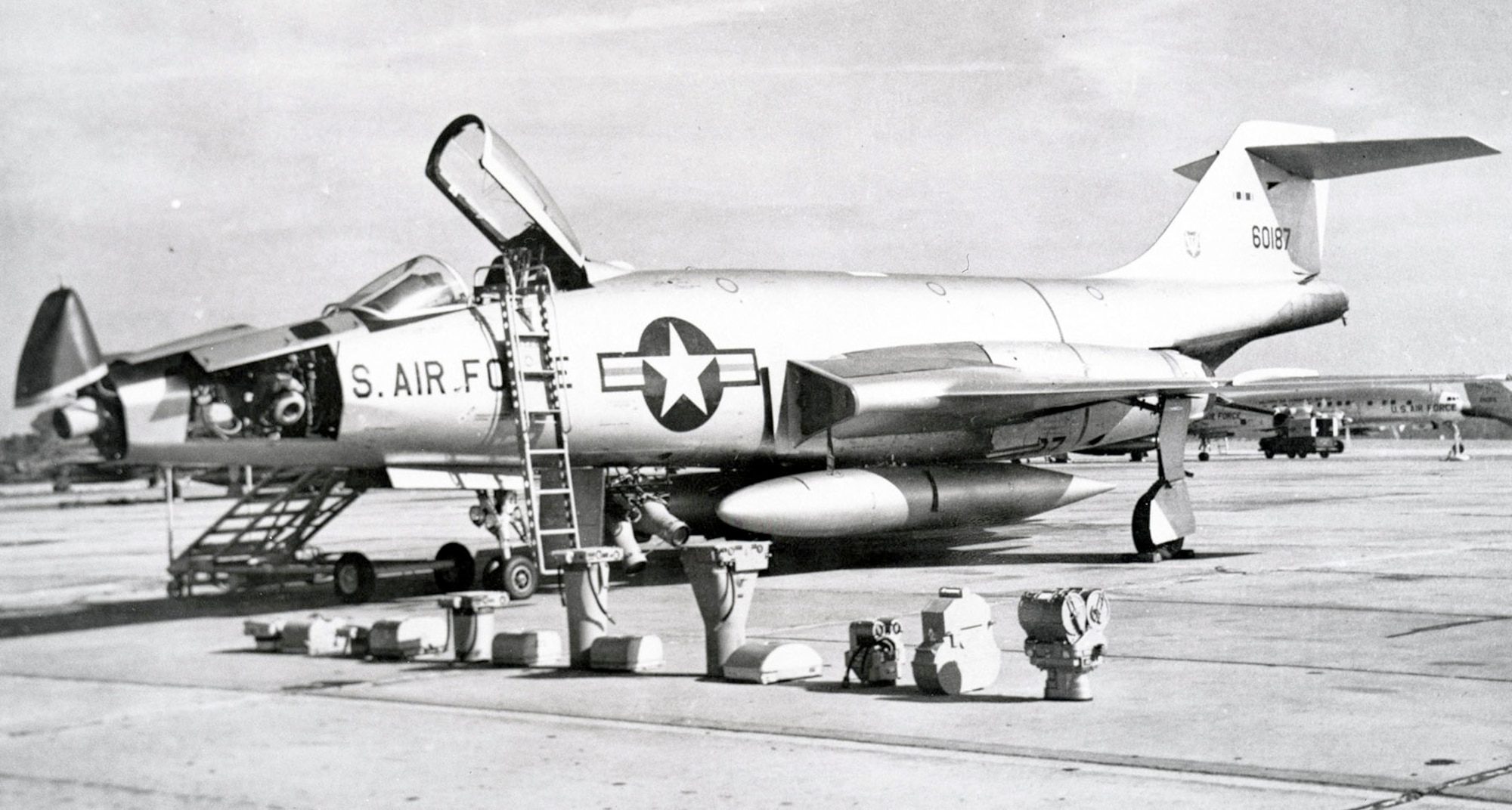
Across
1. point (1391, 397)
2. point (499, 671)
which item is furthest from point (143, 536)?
point (1391, 397)

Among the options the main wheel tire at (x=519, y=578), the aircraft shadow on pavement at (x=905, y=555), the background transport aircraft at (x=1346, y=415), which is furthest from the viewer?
the background transport aircraft at (x=1346, y=415)

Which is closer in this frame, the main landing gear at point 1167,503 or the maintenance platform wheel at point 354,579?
the maintenance platform wheel at point 354,579

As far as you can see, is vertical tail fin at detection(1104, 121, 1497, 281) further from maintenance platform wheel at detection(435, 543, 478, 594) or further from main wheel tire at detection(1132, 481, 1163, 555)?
maintenance platform wheel at detection(435, 543, 478, 594)

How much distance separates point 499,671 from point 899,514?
621 cm

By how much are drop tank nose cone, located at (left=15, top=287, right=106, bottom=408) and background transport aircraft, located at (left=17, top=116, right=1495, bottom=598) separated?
3.66 m

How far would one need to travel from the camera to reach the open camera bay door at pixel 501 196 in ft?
37.0

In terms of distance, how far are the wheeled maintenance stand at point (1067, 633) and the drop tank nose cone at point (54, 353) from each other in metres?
4.58

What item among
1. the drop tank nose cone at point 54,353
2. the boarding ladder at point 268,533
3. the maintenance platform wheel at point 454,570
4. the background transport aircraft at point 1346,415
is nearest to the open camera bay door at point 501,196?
the boarding ladder at point 268,533

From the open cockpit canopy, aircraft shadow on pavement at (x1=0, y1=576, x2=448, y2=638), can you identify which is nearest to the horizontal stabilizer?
the open cockpit canopy

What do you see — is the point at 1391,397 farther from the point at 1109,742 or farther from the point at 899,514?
the point at 1109,742

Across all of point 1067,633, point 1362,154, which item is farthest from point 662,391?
point 1362,154

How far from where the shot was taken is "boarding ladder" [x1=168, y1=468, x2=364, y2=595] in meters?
11.1

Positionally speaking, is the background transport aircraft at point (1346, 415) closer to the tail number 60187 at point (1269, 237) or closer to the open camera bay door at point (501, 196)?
the tail number 60187 at point (1269, 237)

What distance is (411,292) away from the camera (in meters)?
11.6
